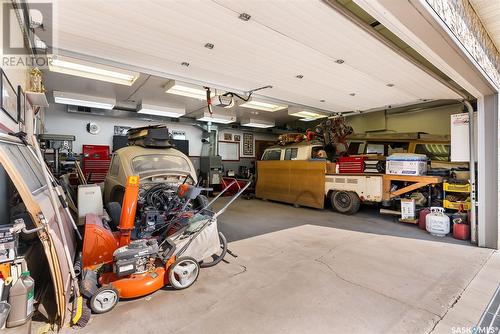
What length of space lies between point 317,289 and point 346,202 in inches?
176

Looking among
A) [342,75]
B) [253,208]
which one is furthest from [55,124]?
[342,75]

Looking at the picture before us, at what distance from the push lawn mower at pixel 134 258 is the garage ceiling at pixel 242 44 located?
69.4 inches

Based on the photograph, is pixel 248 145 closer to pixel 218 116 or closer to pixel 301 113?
pixel 218 116

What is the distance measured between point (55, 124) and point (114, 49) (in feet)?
20.1

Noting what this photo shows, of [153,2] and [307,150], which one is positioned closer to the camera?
[153,2]

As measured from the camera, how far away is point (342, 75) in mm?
4086

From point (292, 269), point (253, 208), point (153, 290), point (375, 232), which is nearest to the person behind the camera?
point (153, 290)

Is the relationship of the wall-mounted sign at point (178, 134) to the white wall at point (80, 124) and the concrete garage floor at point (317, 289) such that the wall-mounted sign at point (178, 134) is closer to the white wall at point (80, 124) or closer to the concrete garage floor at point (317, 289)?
the white wall at point (80, 124)

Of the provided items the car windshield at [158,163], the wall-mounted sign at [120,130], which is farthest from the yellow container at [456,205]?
the wall-mounted sign at [120,130]

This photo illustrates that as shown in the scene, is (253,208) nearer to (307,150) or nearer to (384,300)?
(307,150)

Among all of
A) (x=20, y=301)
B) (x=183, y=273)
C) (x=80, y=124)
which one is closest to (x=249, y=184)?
(x=183, y=273)

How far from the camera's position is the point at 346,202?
6637mm

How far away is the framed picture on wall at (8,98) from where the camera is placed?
2.04 m

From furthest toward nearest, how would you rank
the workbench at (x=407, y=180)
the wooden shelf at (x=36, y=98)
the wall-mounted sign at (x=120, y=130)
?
the wall-mounted sign at (x=120, y=130) < the workbench at (x=407, y=180) < the wooden shelf at (x=36, y=98)
